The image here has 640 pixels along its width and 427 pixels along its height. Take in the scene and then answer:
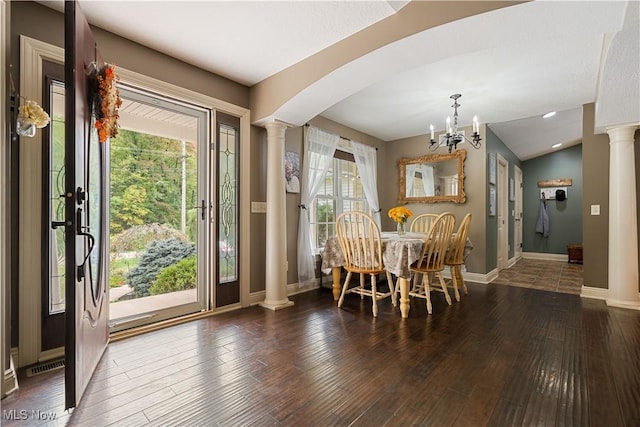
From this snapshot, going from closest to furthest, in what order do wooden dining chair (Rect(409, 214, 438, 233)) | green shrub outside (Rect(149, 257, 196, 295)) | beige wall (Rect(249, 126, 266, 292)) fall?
beige wall (Rect(249, 126, 266, 292)) → green shrub outside (Rect(149, 257, 196, 295)) → wooden dining chair (Rect(409, 214, 438, 233))

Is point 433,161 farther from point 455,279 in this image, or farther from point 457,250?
point 455,279

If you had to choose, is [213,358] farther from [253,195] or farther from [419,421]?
[253,195]

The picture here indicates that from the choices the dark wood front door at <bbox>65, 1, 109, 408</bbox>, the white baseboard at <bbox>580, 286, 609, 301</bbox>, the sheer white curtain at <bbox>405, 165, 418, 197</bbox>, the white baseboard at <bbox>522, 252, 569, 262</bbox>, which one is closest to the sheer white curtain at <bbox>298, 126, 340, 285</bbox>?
the sheer white curtain at <bbox>405, 165, 418, 197</bbox>

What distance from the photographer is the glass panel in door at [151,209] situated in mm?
3271

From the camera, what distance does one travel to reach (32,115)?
5.16ft

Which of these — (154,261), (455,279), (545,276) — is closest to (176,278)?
(154,261)

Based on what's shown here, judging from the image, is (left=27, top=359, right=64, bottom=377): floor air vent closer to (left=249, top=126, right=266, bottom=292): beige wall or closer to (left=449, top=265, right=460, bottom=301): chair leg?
(left=249, top=126, right=266, bottom=292): beige wall

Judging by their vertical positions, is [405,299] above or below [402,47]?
below

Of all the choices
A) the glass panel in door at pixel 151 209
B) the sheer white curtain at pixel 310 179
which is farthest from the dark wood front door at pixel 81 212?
the sheer white curtain at pixel 310 179

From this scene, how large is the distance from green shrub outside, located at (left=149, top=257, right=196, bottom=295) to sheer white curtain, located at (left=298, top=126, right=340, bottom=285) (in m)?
1.40

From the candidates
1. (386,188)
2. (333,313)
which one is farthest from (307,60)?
(386,188)

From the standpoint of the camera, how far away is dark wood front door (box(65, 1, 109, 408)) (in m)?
1.39

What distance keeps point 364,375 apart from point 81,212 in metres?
1.83

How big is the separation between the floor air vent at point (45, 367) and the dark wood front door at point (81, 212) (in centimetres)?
24
